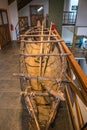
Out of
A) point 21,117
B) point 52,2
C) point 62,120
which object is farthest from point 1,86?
point 52,2

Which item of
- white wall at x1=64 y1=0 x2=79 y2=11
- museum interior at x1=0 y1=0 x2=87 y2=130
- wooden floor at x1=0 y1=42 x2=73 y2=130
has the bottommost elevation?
wooden floor at x1=0 y1=42 x2=73 y2=130

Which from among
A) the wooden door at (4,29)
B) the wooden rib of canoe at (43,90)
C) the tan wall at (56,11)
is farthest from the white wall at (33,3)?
the wooden rib of canoe at (43,90)

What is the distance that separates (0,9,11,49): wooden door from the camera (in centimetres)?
538

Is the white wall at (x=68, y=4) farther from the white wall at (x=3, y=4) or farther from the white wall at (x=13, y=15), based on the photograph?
the white wall at (x=3, y=4)

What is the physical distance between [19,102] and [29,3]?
33.5 ft

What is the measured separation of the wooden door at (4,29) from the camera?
5379 mm

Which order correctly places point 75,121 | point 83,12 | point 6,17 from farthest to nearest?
point 6,17, point 83,12, point 75,121

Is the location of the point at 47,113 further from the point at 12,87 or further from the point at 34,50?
the point at 34,50

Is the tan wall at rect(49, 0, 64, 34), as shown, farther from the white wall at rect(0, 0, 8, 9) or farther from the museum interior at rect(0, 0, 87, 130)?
the white wall at rect(0, 0, 8, 9)

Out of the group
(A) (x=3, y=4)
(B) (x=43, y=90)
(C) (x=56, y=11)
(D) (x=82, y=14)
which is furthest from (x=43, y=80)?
(A) (x=3, y=4)

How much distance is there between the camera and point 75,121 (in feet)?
5.23

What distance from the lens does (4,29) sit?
18.8ft

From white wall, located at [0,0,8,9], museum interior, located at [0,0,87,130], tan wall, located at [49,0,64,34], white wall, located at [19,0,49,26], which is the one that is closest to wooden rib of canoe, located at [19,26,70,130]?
museum interior, located at [0,0,87,130]

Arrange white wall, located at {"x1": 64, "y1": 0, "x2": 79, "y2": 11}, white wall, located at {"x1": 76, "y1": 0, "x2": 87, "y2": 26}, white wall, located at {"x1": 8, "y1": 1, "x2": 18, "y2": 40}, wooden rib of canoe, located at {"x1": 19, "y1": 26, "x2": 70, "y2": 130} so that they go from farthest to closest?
white wall, located at {"x1": 64, "y1": 0, "x2": 79, "y2": 11}, white wall, located at {"x1": 8, "y1": 1, "x2": 18, "y2": 40}, white wall, located at {"x1": 76, "y1": 0, "x2": 87, "y2": 26}, wooden rib of canoe, located at {"x1": 19, "y1": 26, "x2": 70, "y2": 130}
